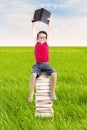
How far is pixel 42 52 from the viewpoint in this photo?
176 inches

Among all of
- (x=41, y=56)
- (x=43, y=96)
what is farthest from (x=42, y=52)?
(x=43, y=96)

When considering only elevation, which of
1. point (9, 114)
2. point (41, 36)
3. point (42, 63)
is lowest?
point (9, 114)

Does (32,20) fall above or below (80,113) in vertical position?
above

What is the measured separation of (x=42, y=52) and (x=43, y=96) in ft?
2.07

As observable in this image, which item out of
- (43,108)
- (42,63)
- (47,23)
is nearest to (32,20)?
(47,23)

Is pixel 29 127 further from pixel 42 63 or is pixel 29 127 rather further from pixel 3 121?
pixel 42 63

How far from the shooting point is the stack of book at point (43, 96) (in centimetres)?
466

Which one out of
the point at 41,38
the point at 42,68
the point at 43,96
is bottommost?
the point at 43,96

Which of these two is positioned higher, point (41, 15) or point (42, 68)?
point (41, 15)

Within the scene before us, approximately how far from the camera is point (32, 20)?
4496 mm

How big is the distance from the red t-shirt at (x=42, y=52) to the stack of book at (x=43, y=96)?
0.25m

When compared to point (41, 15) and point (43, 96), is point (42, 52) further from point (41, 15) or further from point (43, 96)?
point (43, 96)

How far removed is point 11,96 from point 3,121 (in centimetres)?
141

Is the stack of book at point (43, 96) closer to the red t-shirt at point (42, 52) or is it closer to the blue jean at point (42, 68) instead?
the blue jean at point (42, 68)
